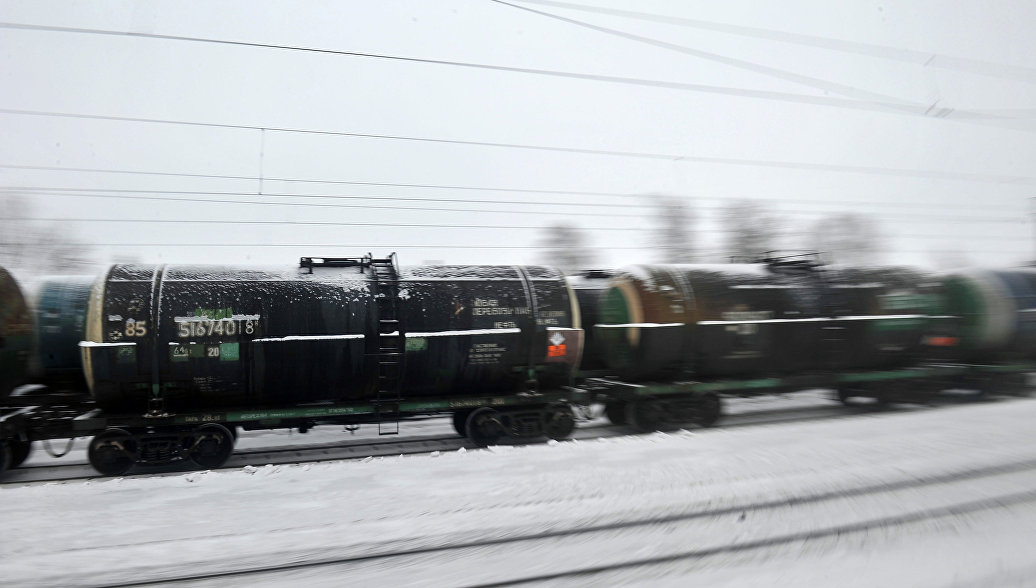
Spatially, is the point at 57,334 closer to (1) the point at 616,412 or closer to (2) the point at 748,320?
(1) the point at 616,412

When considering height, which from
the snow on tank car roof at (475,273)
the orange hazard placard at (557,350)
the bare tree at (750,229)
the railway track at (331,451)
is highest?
the bare tree at (750,229)

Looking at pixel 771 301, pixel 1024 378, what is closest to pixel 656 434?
pixel 771 301

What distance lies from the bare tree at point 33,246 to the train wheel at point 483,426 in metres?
27.2

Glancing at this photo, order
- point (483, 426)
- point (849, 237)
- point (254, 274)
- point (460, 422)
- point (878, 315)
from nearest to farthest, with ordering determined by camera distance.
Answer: point (254, 274), point (483, 426), point (460, 422), point (878, 315), point (849, 237)

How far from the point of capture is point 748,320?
40.3 feet

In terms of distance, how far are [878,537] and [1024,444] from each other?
220 inches

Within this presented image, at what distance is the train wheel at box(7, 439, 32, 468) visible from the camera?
9388mm

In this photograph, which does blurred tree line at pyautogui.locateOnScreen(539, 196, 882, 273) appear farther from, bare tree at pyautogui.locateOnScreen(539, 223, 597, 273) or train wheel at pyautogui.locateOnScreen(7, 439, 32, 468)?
train wheel at pyautogui.locateOnScreen(7, 439, 32, 468)

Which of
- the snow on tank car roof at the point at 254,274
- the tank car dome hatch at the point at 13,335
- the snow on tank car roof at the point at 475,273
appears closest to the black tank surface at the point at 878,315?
the snow on tank car roof at the point at 475,273

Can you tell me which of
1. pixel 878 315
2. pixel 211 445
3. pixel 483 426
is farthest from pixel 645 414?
pixel 211 445

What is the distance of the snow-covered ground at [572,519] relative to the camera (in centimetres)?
500

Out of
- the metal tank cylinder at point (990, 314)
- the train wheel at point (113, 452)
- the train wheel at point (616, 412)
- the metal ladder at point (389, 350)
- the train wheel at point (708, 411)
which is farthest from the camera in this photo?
the metal tank cylinder at point (990, 314)

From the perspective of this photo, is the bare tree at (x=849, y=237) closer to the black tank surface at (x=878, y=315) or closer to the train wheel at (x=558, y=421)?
the black tank surface at (x=878, y=315)

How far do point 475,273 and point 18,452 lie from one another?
7638 mm
